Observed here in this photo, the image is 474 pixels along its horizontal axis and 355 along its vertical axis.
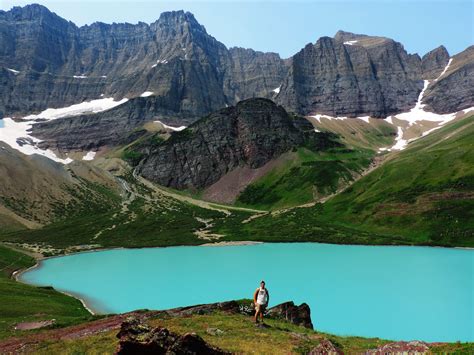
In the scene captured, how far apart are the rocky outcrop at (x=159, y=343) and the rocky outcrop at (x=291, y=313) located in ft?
70.1

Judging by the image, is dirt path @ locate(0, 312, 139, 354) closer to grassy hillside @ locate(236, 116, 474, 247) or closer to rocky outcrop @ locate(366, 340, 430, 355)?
rocky outcrop @ locate(366, 340, 430, 355)

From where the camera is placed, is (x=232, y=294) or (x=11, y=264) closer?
(x=232, y=294)

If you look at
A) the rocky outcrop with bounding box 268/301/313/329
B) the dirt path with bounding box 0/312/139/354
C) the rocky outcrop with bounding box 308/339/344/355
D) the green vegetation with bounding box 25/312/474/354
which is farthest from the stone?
the rocky outcrop with bounding box 268/301/313/329

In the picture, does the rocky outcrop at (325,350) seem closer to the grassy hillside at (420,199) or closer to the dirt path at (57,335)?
the dirt path at (57,335)

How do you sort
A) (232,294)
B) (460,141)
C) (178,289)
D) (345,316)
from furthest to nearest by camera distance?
1. (460,141)
2. (178,289)
3. (232,294)
4. (345,316)

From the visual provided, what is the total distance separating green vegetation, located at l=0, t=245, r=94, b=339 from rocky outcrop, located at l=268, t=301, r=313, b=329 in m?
18.8

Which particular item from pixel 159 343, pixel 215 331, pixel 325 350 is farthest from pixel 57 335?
pixel 325 350

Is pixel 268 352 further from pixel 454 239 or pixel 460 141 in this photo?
pixel 460 141

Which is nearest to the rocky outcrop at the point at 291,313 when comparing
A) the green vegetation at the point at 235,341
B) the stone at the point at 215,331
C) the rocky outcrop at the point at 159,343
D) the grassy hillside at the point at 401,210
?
the green vegetation at the point at 235,341

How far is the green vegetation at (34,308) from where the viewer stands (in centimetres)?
3994

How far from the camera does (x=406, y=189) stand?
16000 cm

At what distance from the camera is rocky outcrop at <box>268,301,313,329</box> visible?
38375 mm

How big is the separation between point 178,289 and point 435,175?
422 ft

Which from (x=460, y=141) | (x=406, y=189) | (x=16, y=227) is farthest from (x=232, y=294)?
(x=460, y=141)
